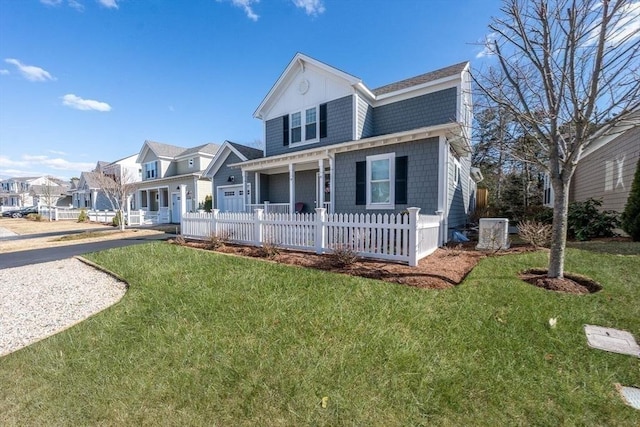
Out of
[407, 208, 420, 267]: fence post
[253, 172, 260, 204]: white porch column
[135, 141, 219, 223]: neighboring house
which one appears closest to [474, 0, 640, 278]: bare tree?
[407, 208, 420, 267]: fence post

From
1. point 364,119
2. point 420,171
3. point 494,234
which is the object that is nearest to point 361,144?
point 420,171

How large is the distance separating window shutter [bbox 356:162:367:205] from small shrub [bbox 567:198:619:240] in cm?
703

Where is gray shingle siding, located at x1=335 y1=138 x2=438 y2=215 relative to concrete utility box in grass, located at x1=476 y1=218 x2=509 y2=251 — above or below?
above

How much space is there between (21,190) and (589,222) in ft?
287

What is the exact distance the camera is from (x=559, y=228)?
176 inches

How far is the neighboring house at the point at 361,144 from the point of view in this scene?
880 cm

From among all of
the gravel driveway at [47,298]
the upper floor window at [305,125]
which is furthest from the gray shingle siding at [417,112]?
the gravel driveway at [47,298]

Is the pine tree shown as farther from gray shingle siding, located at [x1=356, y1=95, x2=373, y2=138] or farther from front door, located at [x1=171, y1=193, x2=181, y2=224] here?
front door, located at [x1=171, y1=193, x2=181, y2=224]

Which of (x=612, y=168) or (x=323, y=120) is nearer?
(x=612, y=168)

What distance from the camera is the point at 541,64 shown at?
448cm

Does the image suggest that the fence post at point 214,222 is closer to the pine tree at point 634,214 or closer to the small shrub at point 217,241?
the small shrub at point 217,241

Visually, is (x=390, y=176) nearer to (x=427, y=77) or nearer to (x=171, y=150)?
(x=427, y=77)

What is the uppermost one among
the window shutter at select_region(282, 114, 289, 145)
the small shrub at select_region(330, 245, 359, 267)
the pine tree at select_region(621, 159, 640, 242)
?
the window shutter at select_region(282, 114, 289, 145)

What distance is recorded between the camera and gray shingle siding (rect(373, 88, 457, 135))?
10391 millimetres
